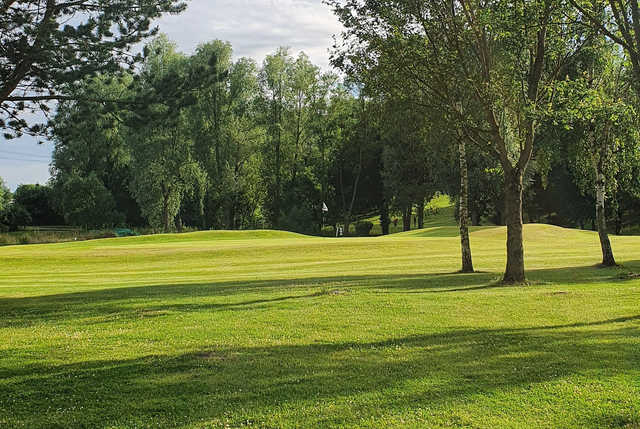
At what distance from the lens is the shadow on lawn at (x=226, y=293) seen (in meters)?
14.1

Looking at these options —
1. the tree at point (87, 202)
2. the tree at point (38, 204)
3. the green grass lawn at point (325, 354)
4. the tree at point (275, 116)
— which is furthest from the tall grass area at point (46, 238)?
the green grass lawn at point (325, 354)

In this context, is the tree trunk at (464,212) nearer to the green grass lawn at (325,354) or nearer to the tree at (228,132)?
the green grass lawn at (325,354)

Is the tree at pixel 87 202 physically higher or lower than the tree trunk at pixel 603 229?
higher

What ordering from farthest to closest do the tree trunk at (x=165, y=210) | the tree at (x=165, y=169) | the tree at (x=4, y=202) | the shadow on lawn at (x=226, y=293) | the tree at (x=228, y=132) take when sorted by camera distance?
the tree at (x=4, y=202) → the tree at (x=228, y=132) → the tree trunk at (x=165, y=210) → the tree at (x=165, y=169) → the shadow on lawn at (x=226, y=293)

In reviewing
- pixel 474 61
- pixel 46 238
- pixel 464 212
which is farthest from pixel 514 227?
pixel 46 238

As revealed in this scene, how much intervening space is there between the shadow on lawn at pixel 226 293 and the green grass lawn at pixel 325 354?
0.24ft

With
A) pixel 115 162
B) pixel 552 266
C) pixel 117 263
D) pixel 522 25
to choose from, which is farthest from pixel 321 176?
pixel 522 25

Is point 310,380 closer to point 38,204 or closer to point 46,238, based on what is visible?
point 46,238

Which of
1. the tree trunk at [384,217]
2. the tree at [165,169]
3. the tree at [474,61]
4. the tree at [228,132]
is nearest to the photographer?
the tree at [474,61]

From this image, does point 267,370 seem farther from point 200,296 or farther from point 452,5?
point 452,5

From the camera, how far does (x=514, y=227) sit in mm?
20250

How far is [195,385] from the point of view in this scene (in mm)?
7980

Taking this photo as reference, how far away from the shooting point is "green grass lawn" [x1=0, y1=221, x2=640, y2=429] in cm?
693

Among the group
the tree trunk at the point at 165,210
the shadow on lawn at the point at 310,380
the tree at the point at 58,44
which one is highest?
the tree at the point at 58,44
